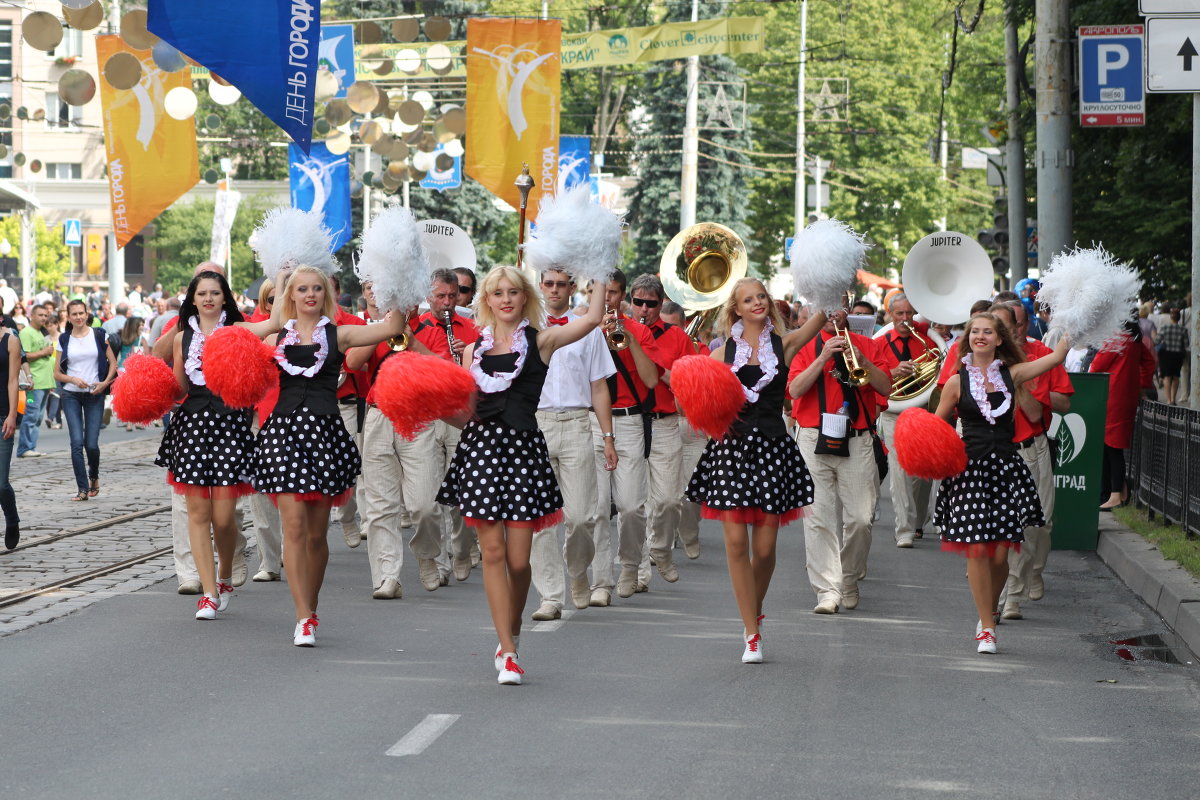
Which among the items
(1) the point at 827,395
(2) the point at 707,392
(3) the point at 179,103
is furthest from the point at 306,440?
(3) the point at 179,103

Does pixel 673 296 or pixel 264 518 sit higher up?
pixel 673 296

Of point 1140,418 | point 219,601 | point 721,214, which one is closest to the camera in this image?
point 219,601

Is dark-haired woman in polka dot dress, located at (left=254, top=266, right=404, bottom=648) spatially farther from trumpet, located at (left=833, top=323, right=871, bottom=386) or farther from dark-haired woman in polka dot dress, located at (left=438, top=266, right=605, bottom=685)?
trumpet, located at (left=833, top=323, right=871, bottom=386)

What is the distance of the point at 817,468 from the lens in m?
10.5

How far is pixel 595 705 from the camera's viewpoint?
24.1 feet

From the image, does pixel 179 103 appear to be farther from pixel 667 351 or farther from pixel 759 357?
pixel 759 357

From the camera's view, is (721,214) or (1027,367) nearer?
(1027,367)

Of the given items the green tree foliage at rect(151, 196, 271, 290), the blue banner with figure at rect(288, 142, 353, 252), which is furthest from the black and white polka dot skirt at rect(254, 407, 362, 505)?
the green tree foliage at rect(151, 196, 271, 290)

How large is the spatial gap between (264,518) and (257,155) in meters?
66.3

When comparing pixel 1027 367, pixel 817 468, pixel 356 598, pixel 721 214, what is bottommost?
pixel 356 598

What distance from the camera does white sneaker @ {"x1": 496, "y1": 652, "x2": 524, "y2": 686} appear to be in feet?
25.4

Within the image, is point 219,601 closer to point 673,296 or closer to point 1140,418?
point 673,296

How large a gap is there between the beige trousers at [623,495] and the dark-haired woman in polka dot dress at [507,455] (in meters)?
2.51

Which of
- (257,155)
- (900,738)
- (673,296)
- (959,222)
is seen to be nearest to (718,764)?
(900,738)
